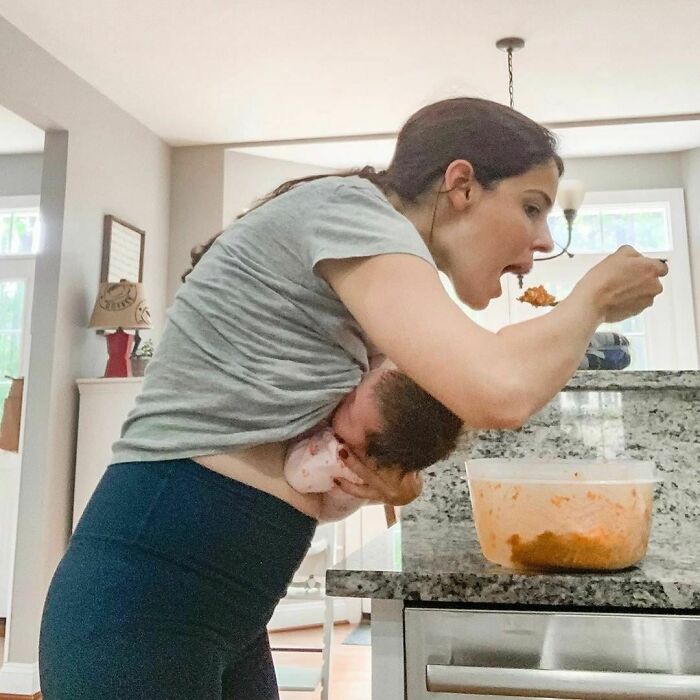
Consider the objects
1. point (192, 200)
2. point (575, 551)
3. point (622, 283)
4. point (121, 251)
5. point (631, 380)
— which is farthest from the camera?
point (192, 200)

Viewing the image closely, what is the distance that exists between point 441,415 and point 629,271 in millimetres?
240

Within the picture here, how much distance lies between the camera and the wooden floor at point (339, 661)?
8.81ft

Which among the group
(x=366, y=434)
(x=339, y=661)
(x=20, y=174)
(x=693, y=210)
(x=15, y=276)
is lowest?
(x=339, y=661)

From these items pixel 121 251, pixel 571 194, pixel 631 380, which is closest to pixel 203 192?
pixel 121 251

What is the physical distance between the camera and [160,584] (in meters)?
0.60

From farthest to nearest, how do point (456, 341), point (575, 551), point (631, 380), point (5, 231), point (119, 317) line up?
1. point (5, 231)
2. point (119, 317)
3. point (631, 380)
4. point (575, 551)
5. point (456, 341)

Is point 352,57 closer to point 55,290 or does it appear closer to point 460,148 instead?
point 55,290

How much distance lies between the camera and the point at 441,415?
0.76 meters

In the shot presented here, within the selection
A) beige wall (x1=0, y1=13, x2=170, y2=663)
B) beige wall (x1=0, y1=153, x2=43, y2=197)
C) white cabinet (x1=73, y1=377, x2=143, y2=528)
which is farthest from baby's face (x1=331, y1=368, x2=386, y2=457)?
beige wall (x1=0, y1=153, x2=43, y2=197)

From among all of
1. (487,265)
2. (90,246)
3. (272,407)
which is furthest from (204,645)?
(90,246)

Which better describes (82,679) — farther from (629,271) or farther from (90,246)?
(90,246)

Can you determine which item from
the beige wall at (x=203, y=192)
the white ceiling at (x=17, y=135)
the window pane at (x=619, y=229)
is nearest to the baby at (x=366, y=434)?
the beige wall at (x=203, y=192)

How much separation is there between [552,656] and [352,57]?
9.28ft

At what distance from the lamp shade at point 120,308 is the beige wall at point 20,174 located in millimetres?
1498
